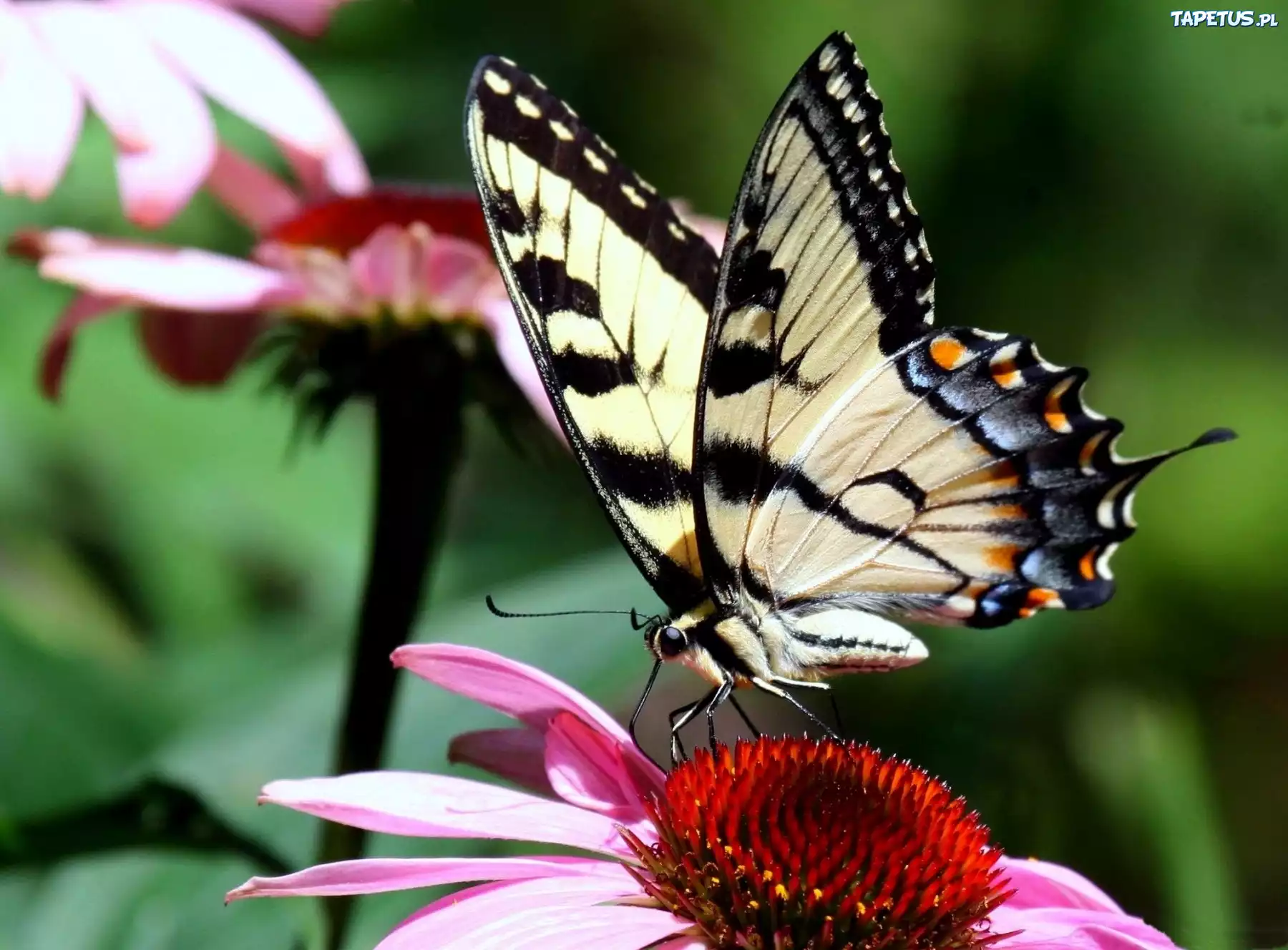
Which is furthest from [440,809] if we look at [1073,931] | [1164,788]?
[1164,788]

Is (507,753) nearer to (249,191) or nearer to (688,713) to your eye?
(688,713)

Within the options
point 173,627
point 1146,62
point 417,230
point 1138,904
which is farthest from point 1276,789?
point 173,627

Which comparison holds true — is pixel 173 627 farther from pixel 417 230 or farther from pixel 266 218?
pixel 417 230

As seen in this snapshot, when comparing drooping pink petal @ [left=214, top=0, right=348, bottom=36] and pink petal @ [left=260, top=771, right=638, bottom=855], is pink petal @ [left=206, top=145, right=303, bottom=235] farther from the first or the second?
pink petal @ [left=260, top=771, right=638, bottom=855]

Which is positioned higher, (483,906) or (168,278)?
(168,278)

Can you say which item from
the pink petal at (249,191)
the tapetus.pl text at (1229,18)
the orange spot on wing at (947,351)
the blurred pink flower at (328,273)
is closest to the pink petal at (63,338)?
the blurred pink flower at (328,273)

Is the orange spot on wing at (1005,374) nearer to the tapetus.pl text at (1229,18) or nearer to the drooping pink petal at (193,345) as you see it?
the drooping pink petal at (193,345)
